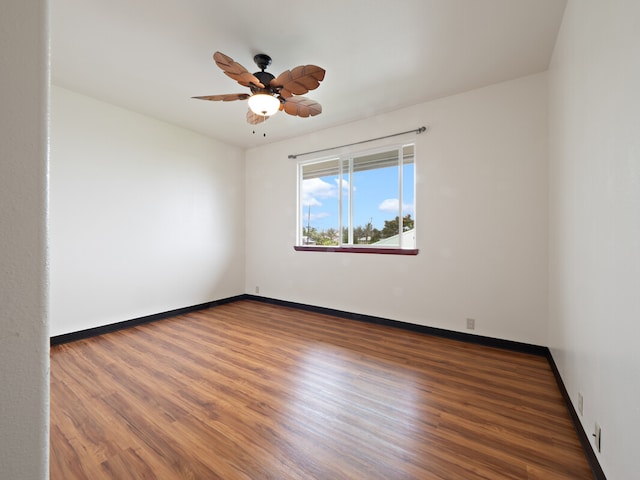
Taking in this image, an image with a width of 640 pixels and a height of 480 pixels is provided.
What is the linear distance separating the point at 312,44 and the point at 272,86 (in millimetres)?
483

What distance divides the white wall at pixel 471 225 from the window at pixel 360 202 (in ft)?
Answer: 0.60

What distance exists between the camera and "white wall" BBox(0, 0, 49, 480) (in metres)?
0.42

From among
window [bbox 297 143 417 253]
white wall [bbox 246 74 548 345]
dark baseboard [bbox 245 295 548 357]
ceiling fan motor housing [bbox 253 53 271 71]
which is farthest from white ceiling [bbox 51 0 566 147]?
dark baseboard [bbox 245 295 548 357]

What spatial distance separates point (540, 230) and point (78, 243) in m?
4.73

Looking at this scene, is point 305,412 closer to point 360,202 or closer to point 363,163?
point 360,202

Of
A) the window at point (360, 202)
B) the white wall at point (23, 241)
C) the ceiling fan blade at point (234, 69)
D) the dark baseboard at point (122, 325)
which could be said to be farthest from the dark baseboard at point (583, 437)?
the dark baseboard at point (122, 325)

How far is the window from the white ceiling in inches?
32.4

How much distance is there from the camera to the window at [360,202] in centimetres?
349

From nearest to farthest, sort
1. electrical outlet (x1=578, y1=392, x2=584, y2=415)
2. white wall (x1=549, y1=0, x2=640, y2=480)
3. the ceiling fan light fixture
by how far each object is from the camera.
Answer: white wall (x1=549, y1=0, x2=640, y2=480) < electrical outlet (x1=578, y1=392, x2=584, y2=415) < the ceiling fan light fixture

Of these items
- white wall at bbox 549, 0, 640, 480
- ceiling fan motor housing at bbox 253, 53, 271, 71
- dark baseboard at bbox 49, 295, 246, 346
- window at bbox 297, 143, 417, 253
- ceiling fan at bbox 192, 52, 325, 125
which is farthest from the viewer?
window at bbox 297, 143, 417, 253

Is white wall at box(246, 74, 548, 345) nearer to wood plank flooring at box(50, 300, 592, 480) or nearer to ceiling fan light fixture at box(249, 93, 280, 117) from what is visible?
wood plank flooring at box(50, 300, 592, 480)

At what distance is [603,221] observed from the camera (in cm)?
130

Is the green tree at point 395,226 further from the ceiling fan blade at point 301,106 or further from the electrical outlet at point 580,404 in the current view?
the electrical outlet at point 580,404

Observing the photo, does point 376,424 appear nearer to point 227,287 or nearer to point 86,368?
point 86,368
